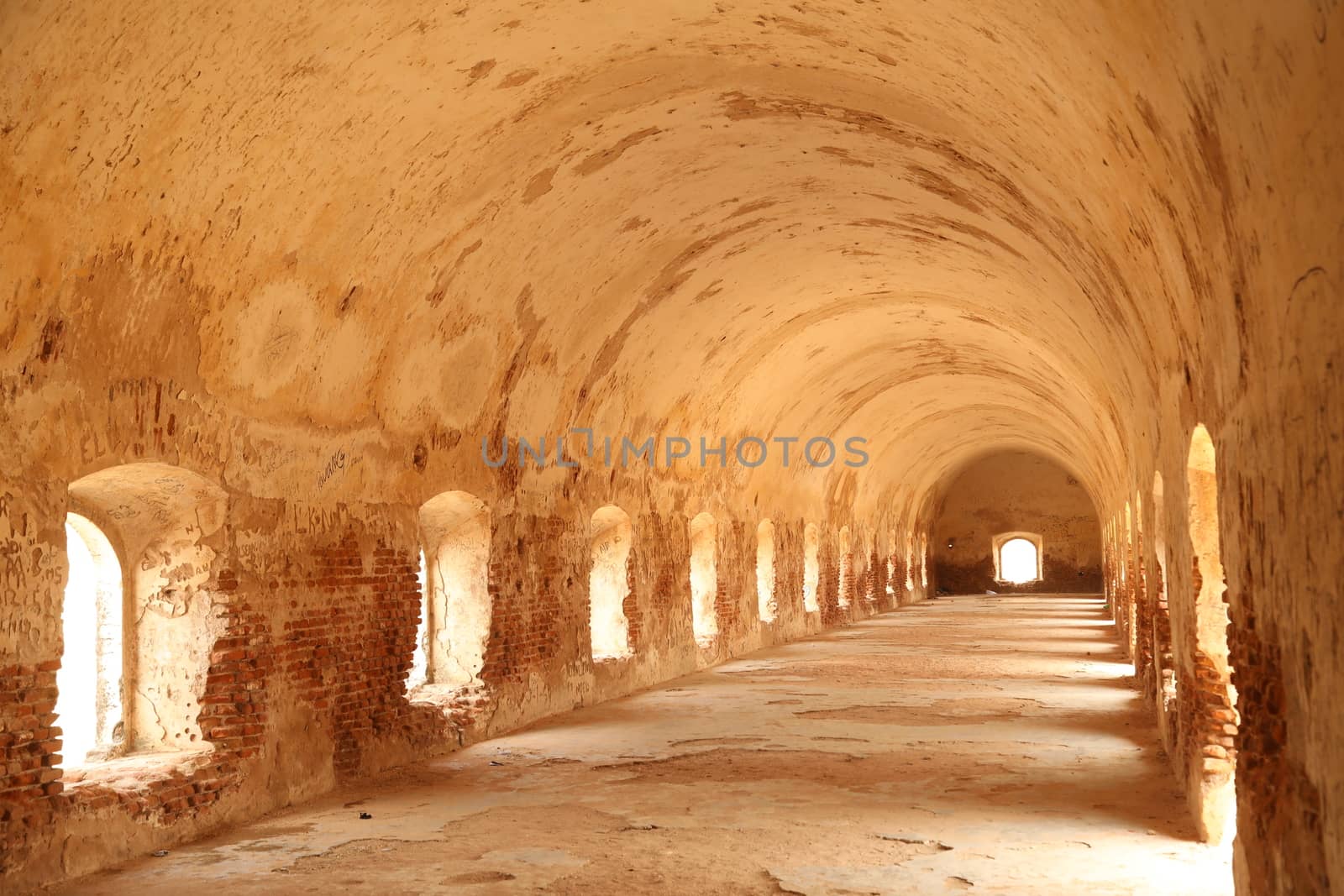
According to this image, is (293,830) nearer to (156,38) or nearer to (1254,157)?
(156,38)

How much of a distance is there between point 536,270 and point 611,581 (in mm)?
4617

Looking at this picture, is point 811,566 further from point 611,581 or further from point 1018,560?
point 1018,560

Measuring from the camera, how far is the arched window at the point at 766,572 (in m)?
19.1

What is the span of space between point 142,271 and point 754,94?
386 centimetres

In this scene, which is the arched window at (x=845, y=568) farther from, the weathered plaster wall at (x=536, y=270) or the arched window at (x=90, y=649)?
the arched window at (x=90, y=649)

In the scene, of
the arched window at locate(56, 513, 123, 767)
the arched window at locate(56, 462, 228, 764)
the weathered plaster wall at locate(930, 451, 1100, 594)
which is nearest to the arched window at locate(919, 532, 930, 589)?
the weathered plaster wall at locate(930, 451, 1100, 594)

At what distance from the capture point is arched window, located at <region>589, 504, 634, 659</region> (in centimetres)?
1327

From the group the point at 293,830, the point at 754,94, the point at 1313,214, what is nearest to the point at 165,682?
the point at 293,830

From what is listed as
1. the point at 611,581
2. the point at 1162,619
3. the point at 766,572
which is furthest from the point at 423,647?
the point at 766,572

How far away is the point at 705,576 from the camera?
645 inches

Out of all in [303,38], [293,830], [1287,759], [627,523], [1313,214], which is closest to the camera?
[1313,214]

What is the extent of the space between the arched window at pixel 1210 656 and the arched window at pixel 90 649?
5.98 m

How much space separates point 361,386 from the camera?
8.55 m

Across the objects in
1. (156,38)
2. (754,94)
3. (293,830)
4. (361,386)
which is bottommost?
(293,830)
